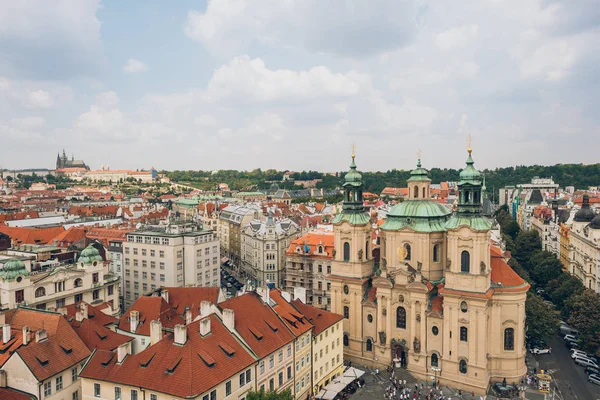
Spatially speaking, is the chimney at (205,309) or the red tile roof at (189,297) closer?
the chimney at (205,309)

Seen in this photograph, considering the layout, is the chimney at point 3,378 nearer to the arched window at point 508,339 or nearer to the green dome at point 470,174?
the green dome at point 470,174

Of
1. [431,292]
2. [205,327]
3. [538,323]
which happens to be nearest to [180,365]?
[205,327]

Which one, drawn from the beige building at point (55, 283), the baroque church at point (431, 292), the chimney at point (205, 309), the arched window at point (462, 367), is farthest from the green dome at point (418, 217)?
the beige building at point (55, 283)

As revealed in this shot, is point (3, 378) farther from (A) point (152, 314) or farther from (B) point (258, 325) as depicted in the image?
(B) point (258, 325)

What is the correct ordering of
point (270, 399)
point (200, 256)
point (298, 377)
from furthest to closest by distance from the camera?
1. point (200, 256)
2. point (298, 377)
3. point (270, 399)

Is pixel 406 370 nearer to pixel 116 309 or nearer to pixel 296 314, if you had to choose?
pixel 296 314

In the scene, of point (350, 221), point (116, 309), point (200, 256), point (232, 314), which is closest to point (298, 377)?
point (232, 314)
